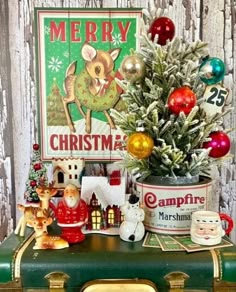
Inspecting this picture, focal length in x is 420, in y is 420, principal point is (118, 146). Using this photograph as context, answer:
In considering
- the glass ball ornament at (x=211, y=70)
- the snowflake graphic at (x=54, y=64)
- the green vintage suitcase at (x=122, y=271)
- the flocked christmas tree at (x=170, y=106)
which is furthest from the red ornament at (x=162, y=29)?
the green vintage suitcase at (x=122, y=271)

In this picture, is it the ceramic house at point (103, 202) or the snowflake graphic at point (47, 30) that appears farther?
the snowflake graphic at point (47, 30)

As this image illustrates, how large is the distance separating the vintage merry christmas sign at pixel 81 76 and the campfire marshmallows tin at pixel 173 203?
1.10 ft

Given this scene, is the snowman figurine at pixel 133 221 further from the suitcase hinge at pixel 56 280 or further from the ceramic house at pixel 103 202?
the suitcase hinge at pixel 56 280

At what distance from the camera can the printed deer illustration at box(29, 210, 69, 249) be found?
3.80 feet

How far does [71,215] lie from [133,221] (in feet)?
0.58

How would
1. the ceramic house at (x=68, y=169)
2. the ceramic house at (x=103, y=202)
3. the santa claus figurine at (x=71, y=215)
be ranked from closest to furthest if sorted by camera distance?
the santa claus figurine at (x=71, y=215) → the ceramic house at (x=103, y=202) → the ceramic house at (x=68, y=169)

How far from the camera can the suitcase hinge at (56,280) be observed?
1093 millimetres

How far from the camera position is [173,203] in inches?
48.5

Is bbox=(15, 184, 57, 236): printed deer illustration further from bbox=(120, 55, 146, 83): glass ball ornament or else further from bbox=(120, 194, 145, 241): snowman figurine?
bbox=(120, 55, 146, 83): glass ball ornament

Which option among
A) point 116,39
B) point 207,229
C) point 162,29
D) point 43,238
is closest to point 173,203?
point 207,229

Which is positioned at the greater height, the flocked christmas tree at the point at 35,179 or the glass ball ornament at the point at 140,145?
the glass ball ornament at the point at 140,145

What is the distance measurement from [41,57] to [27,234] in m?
0.63

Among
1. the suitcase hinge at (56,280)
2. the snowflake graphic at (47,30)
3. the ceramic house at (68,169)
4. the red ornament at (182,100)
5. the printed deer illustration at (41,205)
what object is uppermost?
the snowflake graphic at (47,30)

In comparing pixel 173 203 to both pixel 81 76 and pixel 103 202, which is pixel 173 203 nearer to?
pixel 103 202
